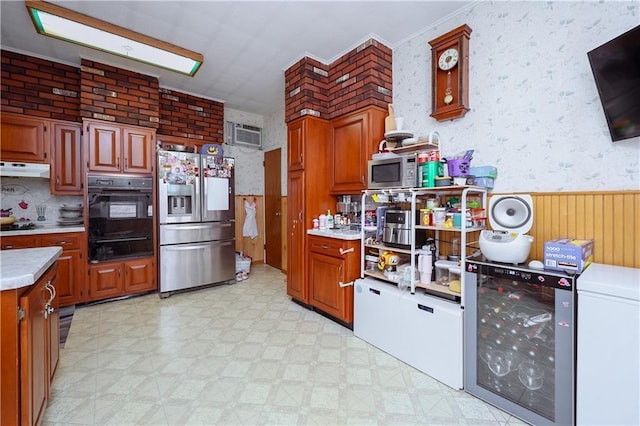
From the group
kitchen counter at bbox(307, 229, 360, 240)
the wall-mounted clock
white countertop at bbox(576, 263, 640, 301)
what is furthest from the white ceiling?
white countertop at bbox(576, 263, 640, 301)

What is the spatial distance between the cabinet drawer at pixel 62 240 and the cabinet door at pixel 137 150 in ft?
3.01

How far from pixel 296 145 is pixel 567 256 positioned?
2.54 meters

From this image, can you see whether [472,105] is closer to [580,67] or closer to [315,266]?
[580,67]

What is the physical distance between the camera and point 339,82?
3070 mm

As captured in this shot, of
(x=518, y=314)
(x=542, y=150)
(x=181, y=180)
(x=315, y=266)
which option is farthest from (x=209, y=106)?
(x=518, y=314)

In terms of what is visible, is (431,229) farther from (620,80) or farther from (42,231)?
(42,231)

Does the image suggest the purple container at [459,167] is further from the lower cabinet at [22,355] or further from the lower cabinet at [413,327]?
the lower cabinet at [22,355]

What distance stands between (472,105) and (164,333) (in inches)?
133

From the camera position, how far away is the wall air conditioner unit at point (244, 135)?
15.5 feet

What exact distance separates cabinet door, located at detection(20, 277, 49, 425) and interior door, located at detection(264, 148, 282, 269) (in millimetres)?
3472

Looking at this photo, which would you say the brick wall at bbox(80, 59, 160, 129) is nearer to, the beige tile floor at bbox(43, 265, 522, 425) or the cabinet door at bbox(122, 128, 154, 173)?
the cabinet door at bbox(122, 128, 154, 173)

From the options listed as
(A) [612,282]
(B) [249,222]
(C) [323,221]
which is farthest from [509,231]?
(B) [249,222]

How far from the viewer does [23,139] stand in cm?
292

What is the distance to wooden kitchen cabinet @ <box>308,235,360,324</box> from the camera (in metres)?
2.58
